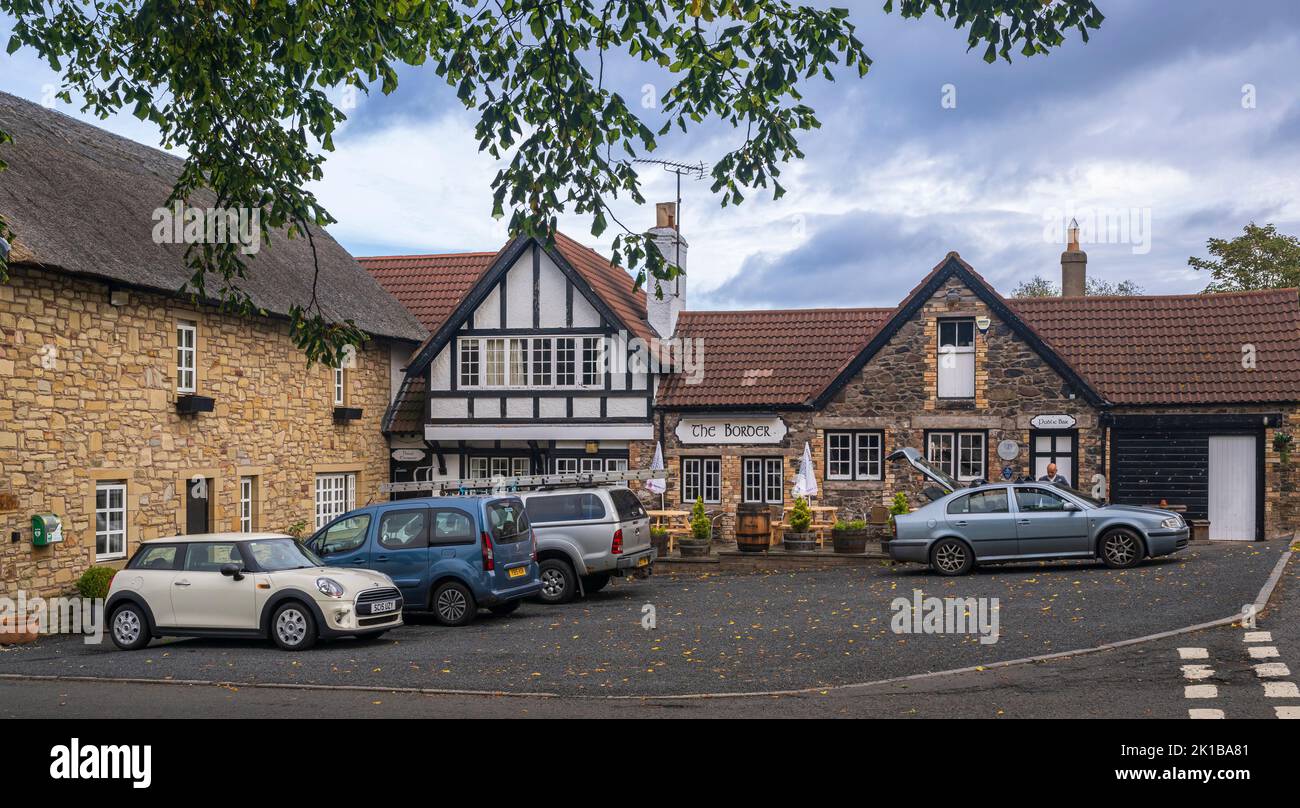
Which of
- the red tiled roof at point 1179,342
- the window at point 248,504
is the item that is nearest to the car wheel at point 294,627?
the window at point 248,504

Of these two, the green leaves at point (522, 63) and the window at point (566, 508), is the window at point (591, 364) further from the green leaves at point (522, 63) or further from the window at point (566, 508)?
the green leaves at point (522, 63)

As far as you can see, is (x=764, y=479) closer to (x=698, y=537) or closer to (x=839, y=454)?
(x=839, y=454)

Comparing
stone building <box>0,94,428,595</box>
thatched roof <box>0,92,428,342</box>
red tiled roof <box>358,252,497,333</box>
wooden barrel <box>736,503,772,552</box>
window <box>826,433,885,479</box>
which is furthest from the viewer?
red tiled roof <box>358,252,497,333</box>

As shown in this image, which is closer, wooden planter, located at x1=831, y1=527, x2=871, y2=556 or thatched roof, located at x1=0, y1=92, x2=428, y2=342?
thatched roof, located at x1=0, y1=92, x2=428, y2=342

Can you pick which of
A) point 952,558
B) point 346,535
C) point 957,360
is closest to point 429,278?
point 957,360

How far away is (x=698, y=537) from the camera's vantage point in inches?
1008

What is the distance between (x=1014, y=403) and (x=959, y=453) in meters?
1.65

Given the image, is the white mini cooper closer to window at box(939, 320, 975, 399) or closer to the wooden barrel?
the wooden barrel

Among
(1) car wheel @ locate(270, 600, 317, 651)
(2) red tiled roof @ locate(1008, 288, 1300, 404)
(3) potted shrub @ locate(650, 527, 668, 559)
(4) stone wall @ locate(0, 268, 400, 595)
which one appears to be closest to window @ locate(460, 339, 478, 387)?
(4) stone wall @ locate(0, 268, 400, 595)

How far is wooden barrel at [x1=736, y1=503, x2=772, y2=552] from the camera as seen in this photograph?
82.1 ft

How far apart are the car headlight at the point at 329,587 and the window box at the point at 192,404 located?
8.52 m

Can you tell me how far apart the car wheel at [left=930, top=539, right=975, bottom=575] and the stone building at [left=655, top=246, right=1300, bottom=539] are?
272 inches

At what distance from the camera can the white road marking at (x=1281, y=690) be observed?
9461 mm
